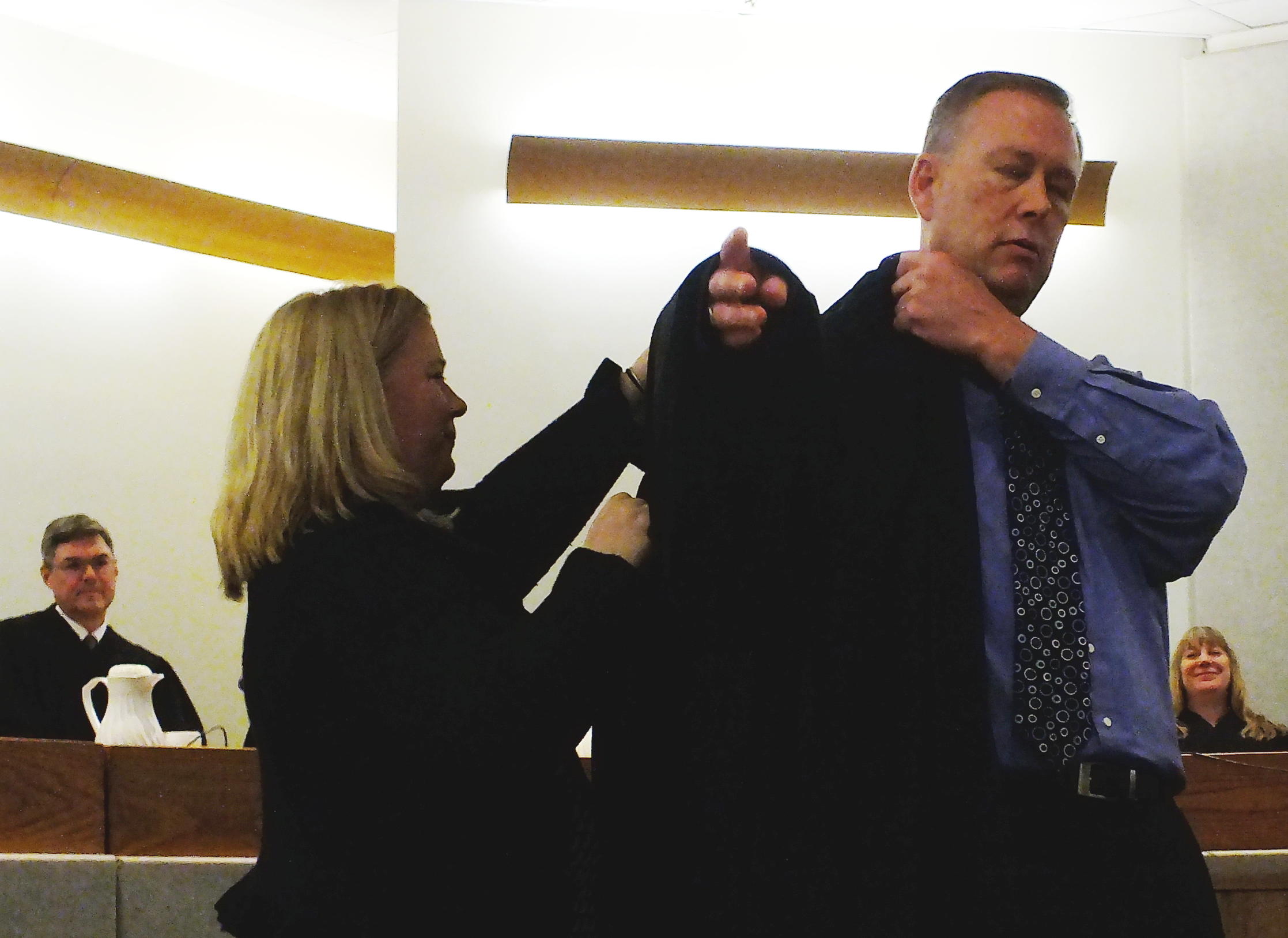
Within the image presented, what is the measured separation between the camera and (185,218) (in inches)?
206

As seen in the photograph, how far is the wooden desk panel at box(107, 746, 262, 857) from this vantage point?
240 cm

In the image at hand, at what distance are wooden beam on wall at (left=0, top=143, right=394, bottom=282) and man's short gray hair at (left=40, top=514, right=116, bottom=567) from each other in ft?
3.54

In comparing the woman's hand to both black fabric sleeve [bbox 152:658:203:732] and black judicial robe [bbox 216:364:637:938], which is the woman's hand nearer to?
black judicial robe [bbox 216:364:637:938]

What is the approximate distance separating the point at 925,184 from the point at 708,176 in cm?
307

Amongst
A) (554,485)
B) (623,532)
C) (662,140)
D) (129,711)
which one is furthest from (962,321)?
(662,140)

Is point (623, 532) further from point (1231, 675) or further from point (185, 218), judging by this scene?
point (185, 218)

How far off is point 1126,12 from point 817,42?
3.28 ft

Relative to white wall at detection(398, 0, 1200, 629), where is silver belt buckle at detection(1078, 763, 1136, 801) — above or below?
below

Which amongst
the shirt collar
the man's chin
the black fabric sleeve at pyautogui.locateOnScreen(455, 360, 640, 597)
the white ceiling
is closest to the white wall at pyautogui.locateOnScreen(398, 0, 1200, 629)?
the white ceiling

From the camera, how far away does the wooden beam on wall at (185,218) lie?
15.8 feet

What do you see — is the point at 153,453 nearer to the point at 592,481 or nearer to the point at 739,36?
the point at 739,36


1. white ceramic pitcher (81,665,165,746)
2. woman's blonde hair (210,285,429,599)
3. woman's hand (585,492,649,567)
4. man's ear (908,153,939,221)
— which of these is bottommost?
white ceramic pitcher (81,665,165,746)

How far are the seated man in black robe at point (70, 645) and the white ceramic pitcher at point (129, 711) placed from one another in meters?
1.47

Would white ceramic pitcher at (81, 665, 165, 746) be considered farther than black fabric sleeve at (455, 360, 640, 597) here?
Yes
